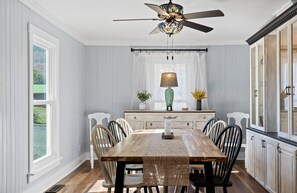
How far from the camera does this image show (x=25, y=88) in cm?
367

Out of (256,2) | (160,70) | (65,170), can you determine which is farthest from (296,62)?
(65,170)

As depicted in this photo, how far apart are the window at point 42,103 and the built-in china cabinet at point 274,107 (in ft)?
9.81

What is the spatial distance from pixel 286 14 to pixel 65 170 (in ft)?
13.3

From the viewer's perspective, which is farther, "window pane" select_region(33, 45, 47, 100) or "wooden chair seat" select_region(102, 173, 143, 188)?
"window pane" select_region(33, 45, 47, 100)

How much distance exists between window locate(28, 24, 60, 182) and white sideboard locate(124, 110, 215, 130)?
1626 millimetres

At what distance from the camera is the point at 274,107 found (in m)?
4.38

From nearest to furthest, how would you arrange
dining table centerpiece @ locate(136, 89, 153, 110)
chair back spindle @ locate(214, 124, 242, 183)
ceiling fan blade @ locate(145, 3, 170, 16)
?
chair back spindle @ locate(214, 124, 242, 183) → ceiling fan blade @ locate(145, 3, 170, 16) → dining table centerpiece @ locate(136, 89, 153, 110)

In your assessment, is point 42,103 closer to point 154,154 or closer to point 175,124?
point 154,154

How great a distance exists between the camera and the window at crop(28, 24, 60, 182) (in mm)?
3844

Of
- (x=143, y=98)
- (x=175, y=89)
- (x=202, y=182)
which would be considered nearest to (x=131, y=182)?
(x=202, y=182)

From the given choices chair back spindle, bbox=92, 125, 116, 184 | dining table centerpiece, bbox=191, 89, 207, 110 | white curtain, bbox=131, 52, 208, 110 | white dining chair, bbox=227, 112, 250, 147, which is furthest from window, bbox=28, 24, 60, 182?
white dining chair, bbox=227, 112, 250, 147

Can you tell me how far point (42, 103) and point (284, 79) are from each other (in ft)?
10.6

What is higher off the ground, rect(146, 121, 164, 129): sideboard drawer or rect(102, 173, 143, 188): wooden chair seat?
rect(146, 121, 164, 129): sideboard drawer

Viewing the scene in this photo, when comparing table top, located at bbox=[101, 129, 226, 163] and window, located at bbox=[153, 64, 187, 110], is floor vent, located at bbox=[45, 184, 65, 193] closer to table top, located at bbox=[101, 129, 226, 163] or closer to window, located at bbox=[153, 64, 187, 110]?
table top, located at bbox=[101, 129, 226, 163]
